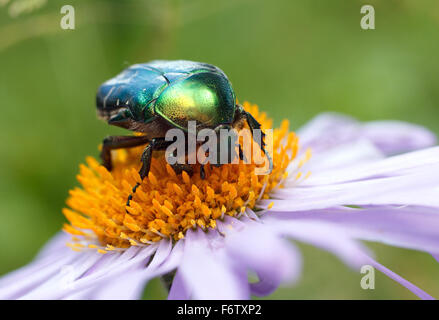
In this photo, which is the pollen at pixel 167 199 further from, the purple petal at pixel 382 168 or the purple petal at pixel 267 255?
the purple petal at pixel 267 255

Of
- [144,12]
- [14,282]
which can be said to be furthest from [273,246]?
[144,12]

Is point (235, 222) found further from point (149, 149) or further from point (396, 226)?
point (396, 226)

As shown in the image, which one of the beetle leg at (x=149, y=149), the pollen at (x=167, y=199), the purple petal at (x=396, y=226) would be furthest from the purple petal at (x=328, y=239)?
the beetle leg at (x=149, y=149)

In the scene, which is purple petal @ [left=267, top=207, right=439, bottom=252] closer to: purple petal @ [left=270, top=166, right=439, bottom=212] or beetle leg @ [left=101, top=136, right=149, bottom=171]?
purple petal @ [left=270, top=166, right=439, bottom=212]

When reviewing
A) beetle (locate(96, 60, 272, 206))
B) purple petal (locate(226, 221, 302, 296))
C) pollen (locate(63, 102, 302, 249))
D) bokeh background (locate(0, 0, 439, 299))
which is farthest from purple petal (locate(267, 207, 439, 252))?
bokeh background (locate(0, 0, 439, 299))

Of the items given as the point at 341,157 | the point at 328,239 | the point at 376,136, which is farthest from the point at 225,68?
the point at 328,239

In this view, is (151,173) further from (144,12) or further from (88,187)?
(144,12)

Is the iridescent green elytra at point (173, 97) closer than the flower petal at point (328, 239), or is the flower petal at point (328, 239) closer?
the flower petal at point (328, 239)

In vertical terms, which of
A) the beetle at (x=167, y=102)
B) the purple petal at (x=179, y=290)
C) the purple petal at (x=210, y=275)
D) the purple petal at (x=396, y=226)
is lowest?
the purple petal at (x=179, y=290)
